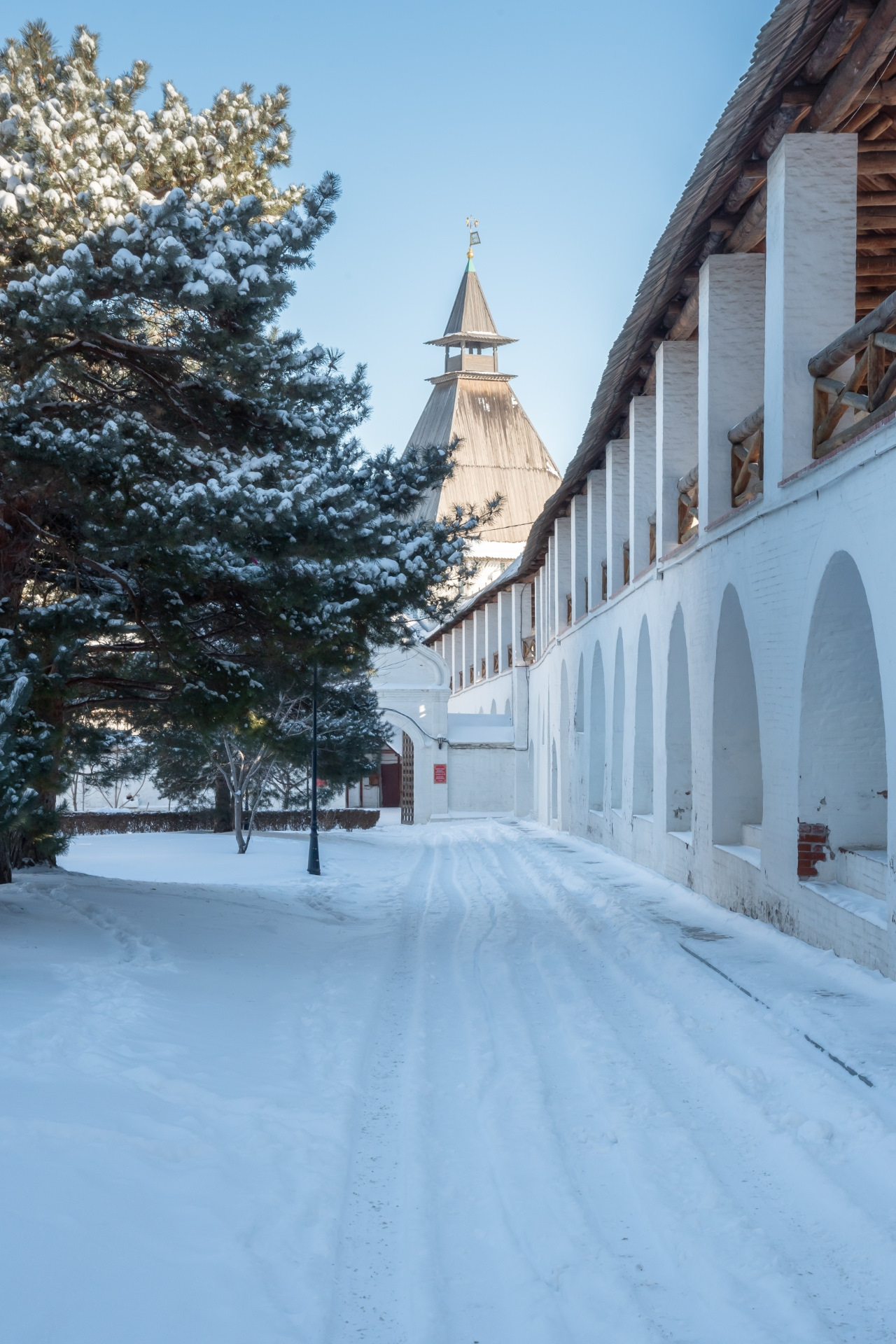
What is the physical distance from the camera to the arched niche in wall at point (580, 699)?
23.8 metres

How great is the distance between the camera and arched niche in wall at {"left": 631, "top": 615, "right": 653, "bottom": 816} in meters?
17.8

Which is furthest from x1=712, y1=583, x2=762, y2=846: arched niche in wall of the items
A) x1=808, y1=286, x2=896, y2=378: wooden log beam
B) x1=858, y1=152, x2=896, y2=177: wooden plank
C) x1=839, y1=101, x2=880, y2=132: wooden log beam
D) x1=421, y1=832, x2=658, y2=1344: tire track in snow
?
x1=421, y1=832, x2=658, y2=1344: tire track in snow

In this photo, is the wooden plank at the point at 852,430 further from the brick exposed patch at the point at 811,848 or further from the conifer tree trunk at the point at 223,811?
the conifer tree trunk at the point at 223,811

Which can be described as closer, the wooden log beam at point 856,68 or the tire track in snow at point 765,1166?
the tire track in snow at point 765,1166

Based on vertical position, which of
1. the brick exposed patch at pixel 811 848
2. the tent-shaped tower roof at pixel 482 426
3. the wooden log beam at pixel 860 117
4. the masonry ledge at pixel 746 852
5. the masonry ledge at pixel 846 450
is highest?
the tent-shaped tower roof at pixel 482 426

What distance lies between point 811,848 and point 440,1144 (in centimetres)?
534

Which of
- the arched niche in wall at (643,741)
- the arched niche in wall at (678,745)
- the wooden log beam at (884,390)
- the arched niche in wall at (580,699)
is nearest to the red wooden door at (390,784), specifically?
the arched niche in wall at (580,699)

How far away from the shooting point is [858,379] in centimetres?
880

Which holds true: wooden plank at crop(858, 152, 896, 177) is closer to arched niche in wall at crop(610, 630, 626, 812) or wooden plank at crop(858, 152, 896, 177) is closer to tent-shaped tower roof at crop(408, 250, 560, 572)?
arched niche in wall at crop(610, 630, 626, 812)

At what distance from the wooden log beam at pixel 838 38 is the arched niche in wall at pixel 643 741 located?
941 centimetres

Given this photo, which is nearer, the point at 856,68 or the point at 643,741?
the point at 856,68

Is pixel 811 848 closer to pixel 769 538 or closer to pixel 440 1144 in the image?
pixel 769 538

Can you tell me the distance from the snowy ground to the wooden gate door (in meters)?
29.2

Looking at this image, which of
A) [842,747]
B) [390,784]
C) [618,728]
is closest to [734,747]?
[842,747]
